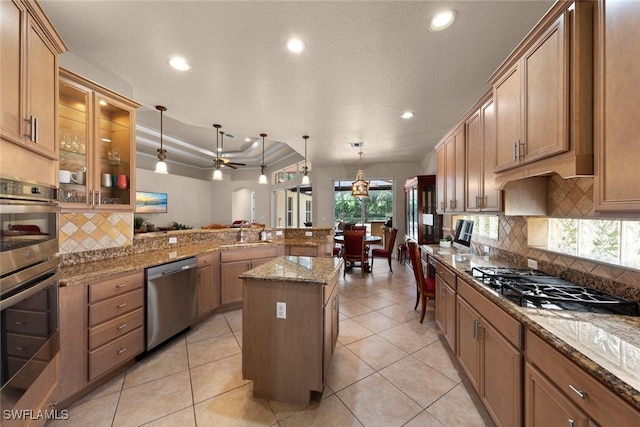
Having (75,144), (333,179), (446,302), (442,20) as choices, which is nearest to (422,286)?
(446,302)

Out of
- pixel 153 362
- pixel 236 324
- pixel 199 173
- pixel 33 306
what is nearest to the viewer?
pixel 33 306

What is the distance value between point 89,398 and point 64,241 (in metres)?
1.29

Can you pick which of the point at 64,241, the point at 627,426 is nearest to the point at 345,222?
the point at 64,241

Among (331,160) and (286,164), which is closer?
(331,160)

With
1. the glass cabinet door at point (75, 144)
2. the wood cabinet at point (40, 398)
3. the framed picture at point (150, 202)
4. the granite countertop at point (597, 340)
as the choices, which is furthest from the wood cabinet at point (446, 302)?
the framed picture at point (150, 202)

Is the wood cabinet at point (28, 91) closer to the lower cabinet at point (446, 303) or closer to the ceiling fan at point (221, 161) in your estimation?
the ceiling fan at point (221, 161)

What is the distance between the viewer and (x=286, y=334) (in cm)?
174

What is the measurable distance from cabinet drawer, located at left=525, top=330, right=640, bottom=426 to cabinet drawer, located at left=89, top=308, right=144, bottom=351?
9.37ft

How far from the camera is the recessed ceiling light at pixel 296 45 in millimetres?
1904

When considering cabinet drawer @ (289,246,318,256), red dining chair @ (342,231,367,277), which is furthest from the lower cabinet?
red dining chair @ (342,231,367,277)

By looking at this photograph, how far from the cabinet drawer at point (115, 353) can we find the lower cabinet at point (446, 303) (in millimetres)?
2871

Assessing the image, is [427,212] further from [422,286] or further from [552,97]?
[552,97]

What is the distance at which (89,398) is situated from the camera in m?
1.80

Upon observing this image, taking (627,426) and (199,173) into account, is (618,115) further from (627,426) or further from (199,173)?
(199,173)
